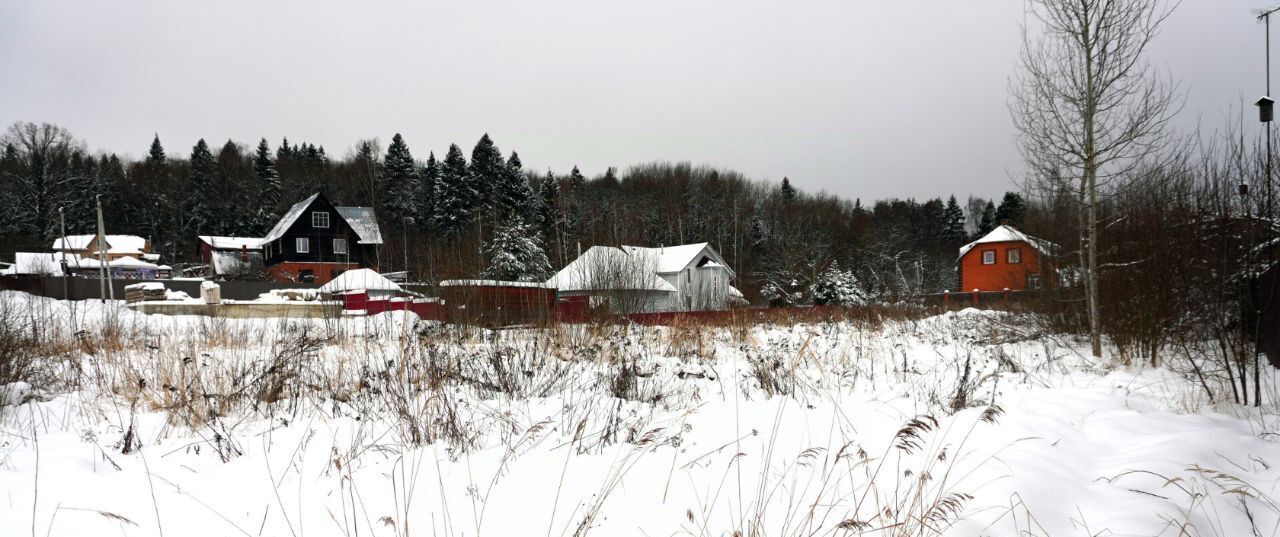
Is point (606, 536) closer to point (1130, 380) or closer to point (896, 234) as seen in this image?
point (1130, 380)

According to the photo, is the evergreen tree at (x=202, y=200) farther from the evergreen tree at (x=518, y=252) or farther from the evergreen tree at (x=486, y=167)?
the evergreen tree at (x=518, y=252)

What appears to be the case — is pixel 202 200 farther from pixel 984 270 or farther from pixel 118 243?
pixel 984 270

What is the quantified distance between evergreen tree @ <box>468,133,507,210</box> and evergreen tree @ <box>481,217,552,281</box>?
21.6 m

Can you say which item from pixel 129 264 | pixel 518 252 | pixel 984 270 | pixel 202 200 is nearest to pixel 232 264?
pixel 129 264

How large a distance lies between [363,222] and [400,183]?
31.3ft

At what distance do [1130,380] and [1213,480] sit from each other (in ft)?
12.5

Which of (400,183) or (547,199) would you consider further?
(400,183)

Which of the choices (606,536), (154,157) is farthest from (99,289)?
(154,157)

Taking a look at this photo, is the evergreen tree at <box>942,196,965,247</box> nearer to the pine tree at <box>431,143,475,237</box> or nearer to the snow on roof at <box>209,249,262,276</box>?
the pine tree at <box>431,143,475,237</box>

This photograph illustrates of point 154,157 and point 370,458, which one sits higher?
point 154,157

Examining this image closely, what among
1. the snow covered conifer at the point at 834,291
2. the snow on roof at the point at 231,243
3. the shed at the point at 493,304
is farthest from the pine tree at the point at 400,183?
the shed at the point at 493,304

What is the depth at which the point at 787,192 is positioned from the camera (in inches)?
2667

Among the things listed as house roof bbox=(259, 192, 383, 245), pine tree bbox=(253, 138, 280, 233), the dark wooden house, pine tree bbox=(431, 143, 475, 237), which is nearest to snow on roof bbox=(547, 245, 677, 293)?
pine tree bbox=(431, 143, 475, 237)

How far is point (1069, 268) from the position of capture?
36.1 feet
